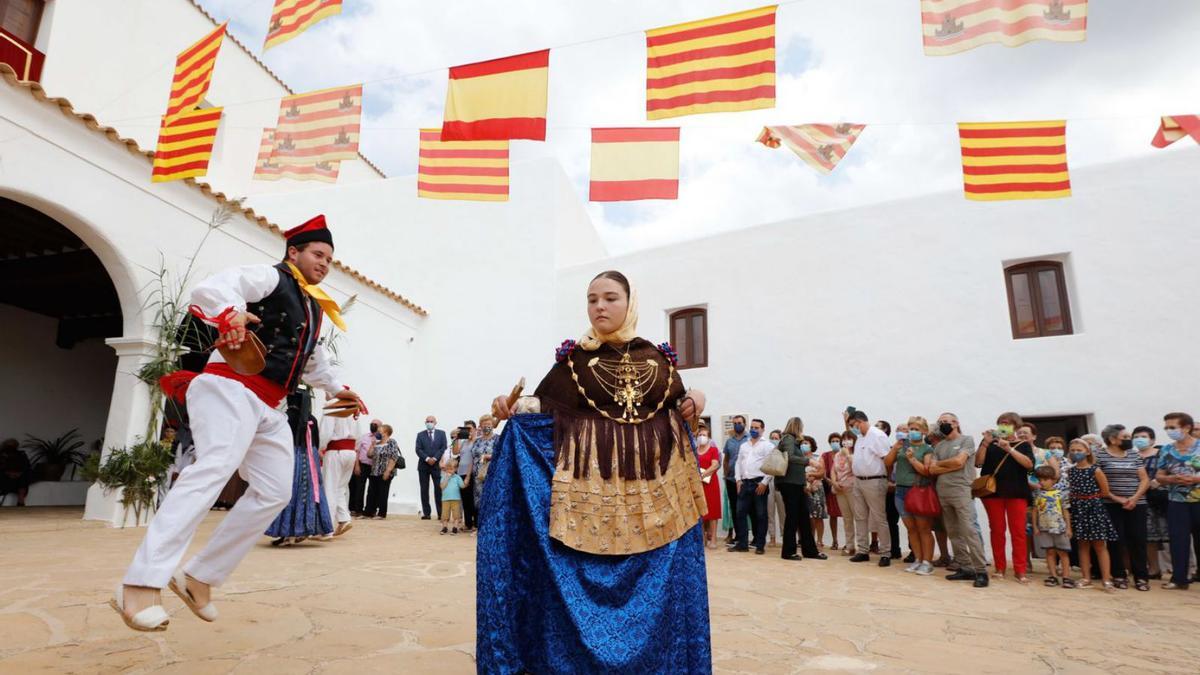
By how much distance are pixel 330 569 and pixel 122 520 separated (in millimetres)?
4002

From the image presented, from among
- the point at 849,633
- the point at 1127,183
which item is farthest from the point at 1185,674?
the point at 1127,183

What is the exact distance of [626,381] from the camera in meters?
2.53

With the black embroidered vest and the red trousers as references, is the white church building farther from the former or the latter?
the black embroidered vest

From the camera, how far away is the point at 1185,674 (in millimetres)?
2955

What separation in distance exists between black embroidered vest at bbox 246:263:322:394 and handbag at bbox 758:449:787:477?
5968mm

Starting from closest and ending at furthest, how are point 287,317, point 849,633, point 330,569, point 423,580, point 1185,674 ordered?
point 287,317, point 1185,674, point 849,633, point 423,580, point 330,569

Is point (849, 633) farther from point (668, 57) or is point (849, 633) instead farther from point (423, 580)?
point (668, 57)

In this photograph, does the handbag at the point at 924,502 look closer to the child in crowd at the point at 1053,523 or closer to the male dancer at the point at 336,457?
the child in crowd at the point at 1053,523

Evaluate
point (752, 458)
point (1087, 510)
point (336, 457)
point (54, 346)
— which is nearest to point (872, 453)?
point (752, 458)

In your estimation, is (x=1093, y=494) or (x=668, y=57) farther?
(x=1093, y=494)

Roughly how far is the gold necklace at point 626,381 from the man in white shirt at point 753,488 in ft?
19.7

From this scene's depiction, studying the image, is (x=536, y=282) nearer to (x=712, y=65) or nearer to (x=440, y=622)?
(x=712, y=65)

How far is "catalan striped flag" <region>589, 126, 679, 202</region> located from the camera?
678 centimetres

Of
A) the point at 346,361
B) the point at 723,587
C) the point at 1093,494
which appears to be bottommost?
the point at 723,587
